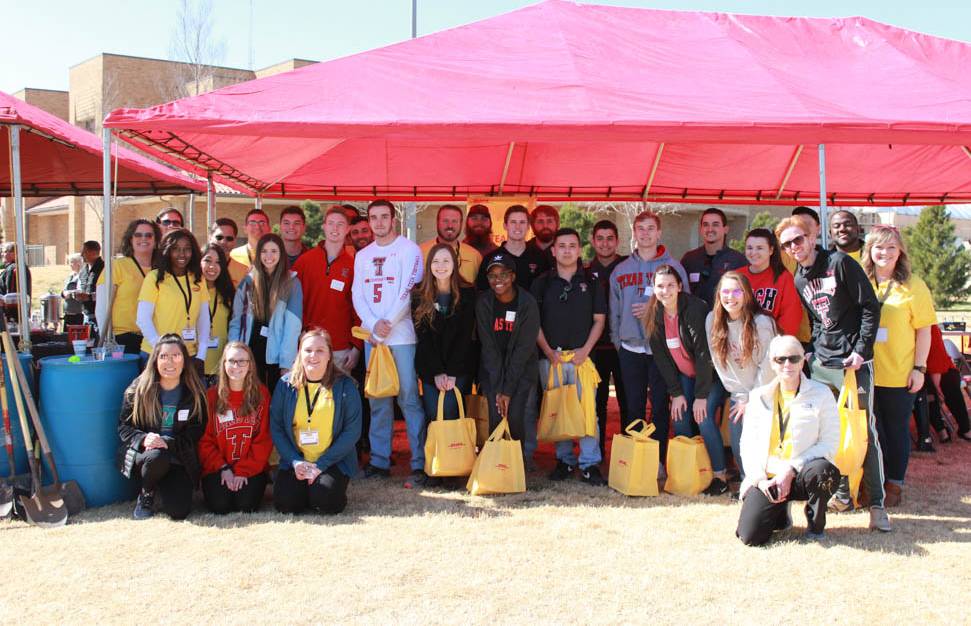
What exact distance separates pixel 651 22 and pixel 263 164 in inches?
155

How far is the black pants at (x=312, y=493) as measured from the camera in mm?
4430

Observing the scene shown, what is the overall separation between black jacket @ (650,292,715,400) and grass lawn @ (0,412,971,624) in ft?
2.28

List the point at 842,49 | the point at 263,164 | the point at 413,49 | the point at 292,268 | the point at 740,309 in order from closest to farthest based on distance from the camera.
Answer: the point at 740,309 → the point at 292,268 → the point at 413,49 → the point at 842,49 → the point at 263,164

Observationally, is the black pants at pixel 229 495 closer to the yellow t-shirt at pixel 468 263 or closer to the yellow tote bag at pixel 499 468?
the yellow tote bag at pixel 499 468

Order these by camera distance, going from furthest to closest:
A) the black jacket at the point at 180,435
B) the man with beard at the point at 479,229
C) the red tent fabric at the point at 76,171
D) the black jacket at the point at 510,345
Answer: the red tent fabric at the point at 76,171 < the man with beard at the point at 479,229 < the black jacket at the point at 510,345 < the black jacket at the point at 180,435

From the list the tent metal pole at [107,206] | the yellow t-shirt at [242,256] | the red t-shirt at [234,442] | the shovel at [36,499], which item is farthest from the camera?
the yellow t-shirt at [242,256]

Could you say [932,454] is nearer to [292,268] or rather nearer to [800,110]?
[800,110]

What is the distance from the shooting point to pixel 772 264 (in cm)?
491

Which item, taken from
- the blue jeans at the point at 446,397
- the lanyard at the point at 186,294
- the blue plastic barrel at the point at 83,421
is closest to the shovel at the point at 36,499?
the blue plastic barrel at the point at 83,421

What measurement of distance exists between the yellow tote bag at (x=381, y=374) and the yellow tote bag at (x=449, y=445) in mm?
316

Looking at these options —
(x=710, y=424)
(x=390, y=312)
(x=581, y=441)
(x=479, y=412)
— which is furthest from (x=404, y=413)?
(x=710, y=424)

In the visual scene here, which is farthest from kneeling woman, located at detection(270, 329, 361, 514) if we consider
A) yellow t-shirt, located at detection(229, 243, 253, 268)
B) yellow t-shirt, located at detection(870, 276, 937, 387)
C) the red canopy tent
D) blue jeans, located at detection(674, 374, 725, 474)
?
yellow t-shirt, located at detection(870, 276, 937, 387)

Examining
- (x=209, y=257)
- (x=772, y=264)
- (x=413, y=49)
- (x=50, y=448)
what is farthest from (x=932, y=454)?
(x=50, y=448)

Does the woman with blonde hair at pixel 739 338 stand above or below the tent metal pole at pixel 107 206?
below
